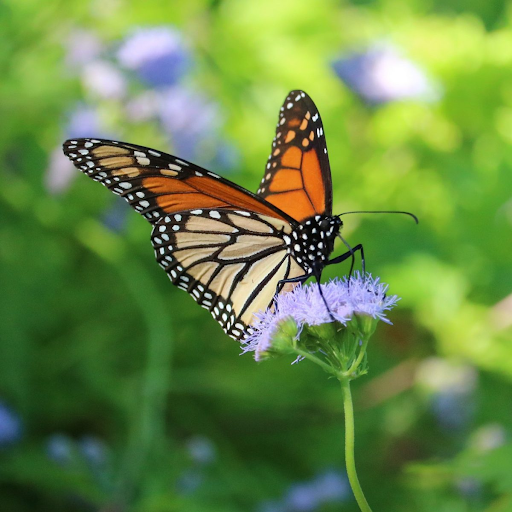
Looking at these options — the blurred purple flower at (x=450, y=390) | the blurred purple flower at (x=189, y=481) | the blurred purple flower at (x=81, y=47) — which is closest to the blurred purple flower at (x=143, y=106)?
the blurred purple flower at (x=81, y=47)

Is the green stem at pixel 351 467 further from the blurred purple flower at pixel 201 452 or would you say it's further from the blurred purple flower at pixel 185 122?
the blurred purple flower at pixel 185 122

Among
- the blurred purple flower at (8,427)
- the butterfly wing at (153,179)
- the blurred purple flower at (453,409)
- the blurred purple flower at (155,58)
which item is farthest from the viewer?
the blurred purple flower at (155,58)

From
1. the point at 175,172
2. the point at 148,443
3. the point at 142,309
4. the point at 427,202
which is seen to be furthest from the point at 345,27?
the point at 148,443

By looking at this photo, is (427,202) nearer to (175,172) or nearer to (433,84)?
(433,84)

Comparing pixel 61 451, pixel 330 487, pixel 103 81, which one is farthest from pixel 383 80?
pixel 61 451

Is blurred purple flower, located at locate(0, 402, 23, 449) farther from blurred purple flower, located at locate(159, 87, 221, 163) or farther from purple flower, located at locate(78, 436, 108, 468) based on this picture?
blurred purple flower, located at locate(159, 87, 221, 163)

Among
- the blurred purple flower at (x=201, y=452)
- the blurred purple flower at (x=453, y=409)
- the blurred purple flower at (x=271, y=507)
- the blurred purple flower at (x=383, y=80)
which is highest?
the blurred purple flower at (x=383, y=80)
